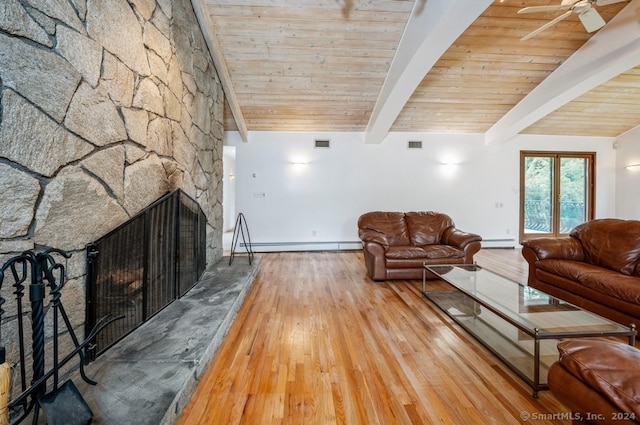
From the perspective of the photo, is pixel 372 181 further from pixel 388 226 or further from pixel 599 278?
pixel 599 278

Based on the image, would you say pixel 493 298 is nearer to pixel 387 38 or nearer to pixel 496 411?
pixel 496 411

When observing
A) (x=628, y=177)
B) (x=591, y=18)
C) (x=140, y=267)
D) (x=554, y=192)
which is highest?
Answer: (x=591, y=18)

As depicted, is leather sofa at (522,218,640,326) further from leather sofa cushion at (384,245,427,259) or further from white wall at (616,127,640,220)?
white wall at (616,127,640,220)

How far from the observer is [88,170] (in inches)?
63.5

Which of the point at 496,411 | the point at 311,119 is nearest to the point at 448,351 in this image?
the point at 496,411

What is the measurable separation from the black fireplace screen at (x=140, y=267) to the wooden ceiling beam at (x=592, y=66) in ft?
17.7

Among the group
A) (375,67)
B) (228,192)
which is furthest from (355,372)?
(228,192)

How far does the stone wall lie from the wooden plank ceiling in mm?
1075

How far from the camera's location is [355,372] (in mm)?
1791

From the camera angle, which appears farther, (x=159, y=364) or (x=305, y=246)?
(x=305, y=246)

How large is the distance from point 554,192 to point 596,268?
169 inches

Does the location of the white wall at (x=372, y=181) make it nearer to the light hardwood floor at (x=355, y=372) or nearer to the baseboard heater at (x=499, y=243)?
the baseboard heater at (x=499, y=243)

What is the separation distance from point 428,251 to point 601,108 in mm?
4757

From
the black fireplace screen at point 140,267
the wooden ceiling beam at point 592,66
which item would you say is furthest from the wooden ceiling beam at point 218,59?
the wooden ceiling beam at point 592,66
